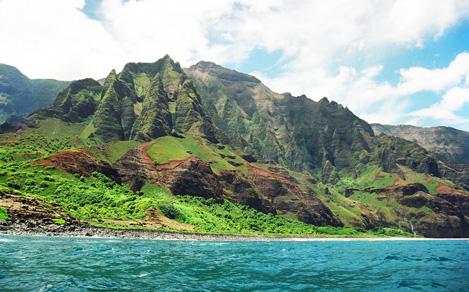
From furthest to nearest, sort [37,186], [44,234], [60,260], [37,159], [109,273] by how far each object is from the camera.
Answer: [37,159]
[37,186]
[44,234]
[60,260]
[109,273]

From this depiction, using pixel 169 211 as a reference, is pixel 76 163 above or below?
above

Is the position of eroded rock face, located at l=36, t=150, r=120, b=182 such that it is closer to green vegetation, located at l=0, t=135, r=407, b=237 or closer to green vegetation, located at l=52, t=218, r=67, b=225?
green vegetation, located at l=0, t=135, r=407, b=237

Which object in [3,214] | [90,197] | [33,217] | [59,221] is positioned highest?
[90,197]

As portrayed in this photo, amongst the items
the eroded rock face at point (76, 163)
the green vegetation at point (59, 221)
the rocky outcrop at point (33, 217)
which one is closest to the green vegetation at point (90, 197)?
the eroded rock face at point (76, 163)

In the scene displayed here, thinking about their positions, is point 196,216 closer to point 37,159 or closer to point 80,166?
point 80,166

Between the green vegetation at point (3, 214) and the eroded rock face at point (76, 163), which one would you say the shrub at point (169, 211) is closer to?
the eroded rock face at point (76, 163)

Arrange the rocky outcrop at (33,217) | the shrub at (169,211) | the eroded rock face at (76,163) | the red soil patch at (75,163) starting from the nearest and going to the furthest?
the rocky outcrop at (33,217)
the shrub at (169,211)
the red soil patch at (75,163)
the eroded rock face at (76,163)

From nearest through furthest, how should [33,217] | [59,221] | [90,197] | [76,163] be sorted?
[33,217]
[59,221]
[90,197]
[76,163]

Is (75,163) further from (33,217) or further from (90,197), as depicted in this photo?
(33,217)

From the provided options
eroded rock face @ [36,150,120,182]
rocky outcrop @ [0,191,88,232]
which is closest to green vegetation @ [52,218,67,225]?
rocky outcrop @ [0,191,88,232]

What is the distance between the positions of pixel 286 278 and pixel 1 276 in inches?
937

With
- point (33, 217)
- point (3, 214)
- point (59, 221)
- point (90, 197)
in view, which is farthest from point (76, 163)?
point (3, 214)

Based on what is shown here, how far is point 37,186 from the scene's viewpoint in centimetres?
14362

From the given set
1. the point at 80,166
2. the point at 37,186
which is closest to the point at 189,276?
the point at 37,186
